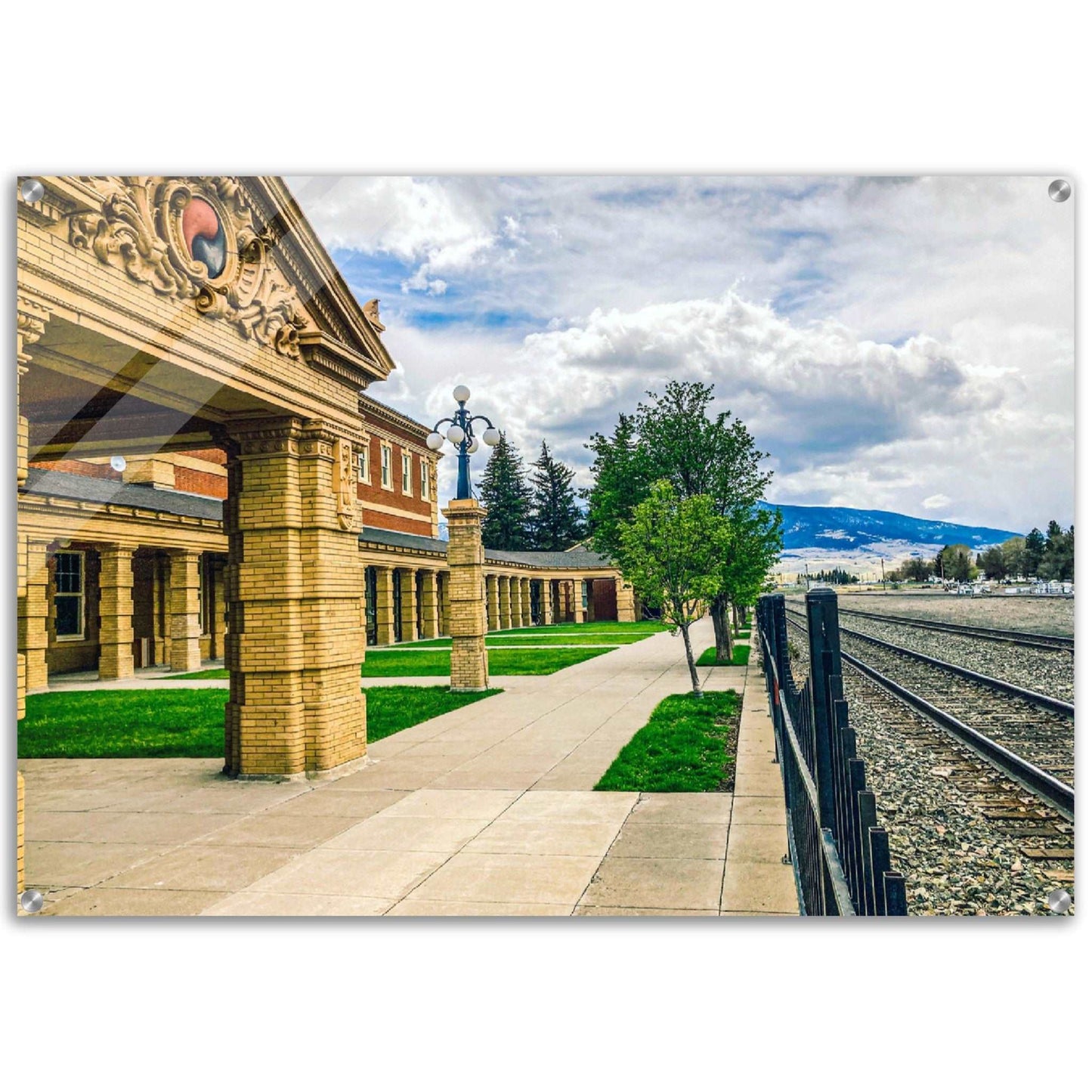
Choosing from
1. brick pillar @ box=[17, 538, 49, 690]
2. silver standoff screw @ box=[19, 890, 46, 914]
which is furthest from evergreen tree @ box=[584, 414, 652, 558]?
silver standoff screw @ box=[19, 890, 46, 914]

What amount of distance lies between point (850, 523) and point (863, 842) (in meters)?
4.07

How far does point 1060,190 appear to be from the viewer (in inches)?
195

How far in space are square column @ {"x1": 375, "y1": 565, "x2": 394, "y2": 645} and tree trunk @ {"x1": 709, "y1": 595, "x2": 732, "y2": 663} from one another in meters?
13.3

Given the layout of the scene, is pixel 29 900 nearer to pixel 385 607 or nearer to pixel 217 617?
pixel 217 617

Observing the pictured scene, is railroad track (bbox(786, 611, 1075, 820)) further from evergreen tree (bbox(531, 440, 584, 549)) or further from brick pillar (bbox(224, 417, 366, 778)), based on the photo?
evergreen tree (bbox(531, 440, 584, 549))

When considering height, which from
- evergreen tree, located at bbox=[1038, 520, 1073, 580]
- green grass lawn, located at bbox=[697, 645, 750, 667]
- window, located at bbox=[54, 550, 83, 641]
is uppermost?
evergreen tree, located at bbox=[1038, 520, 1073, 580]

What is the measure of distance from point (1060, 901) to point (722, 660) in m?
16.4

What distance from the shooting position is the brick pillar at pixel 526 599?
3547 cm

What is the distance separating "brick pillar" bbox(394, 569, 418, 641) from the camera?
3212 centimetres

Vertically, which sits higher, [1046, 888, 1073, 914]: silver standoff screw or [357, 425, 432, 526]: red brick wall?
[357, 425, 432, 526]: red brick wall

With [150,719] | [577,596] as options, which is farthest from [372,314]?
[577,596]

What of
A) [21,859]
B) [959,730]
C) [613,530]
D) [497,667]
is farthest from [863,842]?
[497,667]

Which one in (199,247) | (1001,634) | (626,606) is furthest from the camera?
(626,606)
